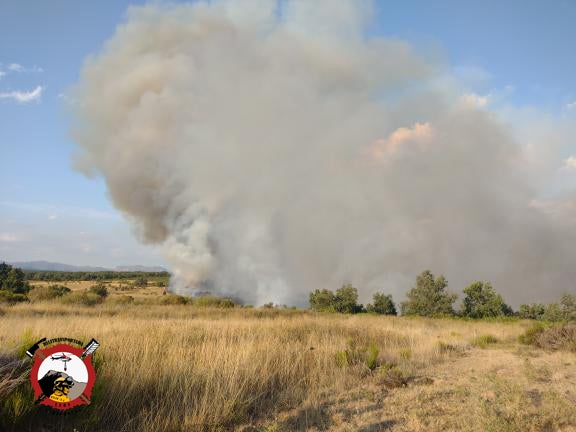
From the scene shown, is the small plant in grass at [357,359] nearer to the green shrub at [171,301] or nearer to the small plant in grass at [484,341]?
the small plant in grass at [484,341]

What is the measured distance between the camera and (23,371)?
3.59 m

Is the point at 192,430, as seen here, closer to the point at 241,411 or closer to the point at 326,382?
the point at 241,411

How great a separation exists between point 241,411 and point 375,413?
176 centimetres

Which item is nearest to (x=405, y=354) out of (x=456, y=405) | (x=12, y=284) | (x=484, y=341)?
(x=456, y=405)

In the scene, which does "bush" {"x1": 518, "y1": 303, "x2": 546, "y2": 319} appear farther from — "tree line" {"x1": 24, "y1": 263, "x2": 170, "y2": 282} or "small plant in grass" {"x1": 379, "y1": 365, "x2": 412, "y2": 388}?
"tree line" {"x1": 24, "y1": 263, "x2": 170, "y2": 282}

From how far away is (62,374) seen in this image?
9.73 feet

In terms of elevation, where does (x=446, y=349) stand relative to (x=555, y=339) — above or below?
below

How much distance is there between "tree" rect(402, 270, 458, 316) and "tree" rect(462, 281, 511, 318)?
1.19 m

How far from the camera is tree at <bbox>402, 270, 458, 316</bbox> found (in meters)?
33.1

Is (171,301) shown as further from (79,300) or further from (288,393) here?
(288,393)

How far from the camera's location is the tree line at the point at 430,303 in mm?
31797

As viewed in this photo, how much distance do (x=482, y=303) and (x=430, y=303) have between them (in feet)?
14.1

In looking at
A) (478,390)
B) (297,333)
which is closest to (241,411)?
(478,390)

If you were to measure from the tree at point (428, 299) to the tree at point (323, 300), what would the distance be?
7.11 m
